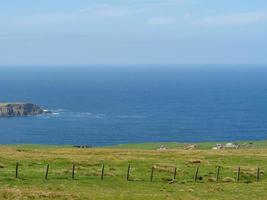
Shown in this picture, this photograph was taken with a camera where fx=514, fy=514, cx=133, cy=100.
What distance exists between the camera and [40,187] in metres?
46.6

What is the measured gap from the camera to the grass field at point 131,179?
45562 mm

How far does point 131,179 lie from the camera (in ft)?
178

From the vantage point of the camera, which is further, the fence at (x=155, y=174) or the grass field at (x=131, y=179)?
the fence at (x=155, y=174)

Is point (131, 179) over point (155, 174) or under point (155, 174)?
over

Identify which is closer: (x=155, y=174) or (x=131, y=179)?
(x=131, y=179)

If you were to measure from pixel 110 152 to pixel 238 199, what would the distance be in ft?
123

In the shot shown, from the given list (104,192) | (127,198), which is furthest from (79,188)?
(127,198)

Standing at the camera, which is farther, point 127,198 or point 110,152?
point 110,152

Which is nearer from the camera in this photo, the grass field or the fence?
the grass field

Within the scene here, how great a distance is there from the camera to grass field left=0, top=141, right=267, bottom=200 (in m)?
45.6

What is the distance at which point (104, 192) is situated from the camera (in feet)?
152

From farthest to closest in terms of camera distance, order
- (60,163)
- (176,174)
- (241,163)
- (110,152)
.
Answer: (110,152) < (241,163) < (60,163) < (176,174)

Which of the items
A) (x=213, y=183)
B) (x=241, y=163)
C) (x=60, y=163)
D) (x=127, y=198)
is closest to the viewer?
(x=127, y=198)

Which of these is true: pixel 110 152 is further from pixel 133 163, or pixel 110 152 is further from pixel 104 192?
pixel 104 192
